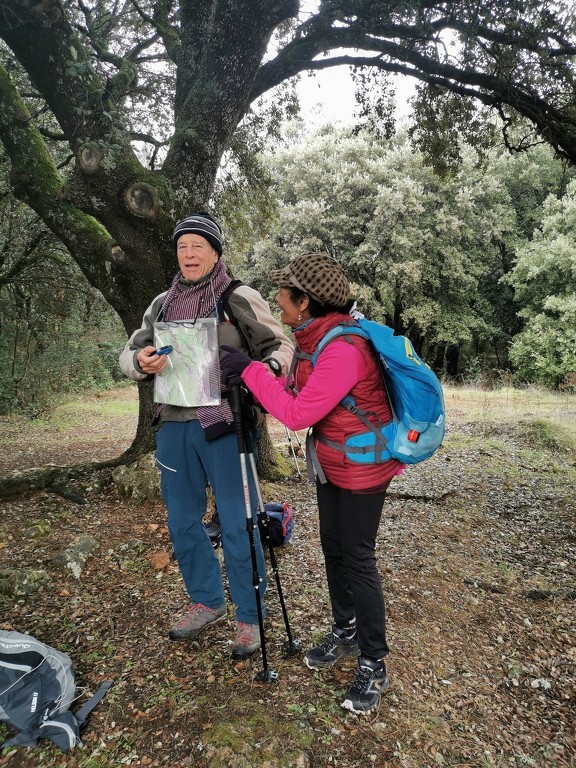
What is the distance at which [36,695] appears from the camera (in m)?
2.47

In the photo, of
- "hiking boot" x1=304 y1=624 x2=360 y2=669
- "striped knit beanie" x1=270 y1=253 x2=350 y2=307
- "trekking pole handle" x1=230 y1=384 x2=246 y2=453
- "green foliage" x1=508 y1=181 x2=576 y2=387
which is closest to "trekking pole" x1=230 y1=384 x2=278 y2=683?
"trekking pole handle" x1=230 y1=384 x2=246 y2=453

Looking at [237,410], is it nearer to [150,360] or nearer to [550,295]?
[150,360]

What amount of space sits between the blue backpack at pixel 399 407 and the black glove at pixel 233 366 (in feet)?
1.26

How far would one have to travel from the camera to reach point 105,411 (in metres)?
14.4

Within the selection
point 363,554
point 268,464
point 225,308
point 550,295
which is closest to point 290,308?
point 225,308

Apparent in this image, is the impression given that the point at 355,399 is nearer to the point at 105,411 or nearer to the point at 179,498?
the point at 179,498

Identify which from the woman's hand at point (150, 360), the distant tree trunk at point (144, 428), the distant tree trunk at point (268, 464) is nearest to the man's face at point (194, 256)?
the woman's hand at point (150, 360)

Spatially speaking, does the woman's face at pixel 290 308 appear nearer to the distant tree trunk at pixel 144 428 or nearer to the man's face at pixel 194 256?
the man's face at pixel 194 256

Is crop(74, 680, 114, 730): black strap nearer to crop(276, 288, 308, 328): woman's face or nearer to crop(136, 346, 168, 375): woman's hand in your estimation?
crop(136, 346, 168, 375): woman's hand

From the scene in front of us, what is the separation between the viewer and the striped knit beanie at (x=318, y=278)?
2.52m

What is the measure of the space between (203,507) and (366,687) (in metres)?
1.29

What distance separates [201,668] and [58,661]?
75 centimetres

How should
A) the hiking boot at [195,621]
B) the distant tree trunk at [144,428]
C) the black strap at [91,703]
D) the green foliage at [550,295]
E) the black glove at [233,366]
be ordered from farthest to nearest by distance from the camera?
A: the green foliage at [550,295] < the distant tree trunk at [144,428] < the hiking boot at [195,621] < the black glove at [233,366] < the black strap at [91,703]

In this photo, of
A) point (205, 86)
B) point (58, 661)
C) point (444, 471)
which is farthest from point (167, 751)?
point (444, 471)
